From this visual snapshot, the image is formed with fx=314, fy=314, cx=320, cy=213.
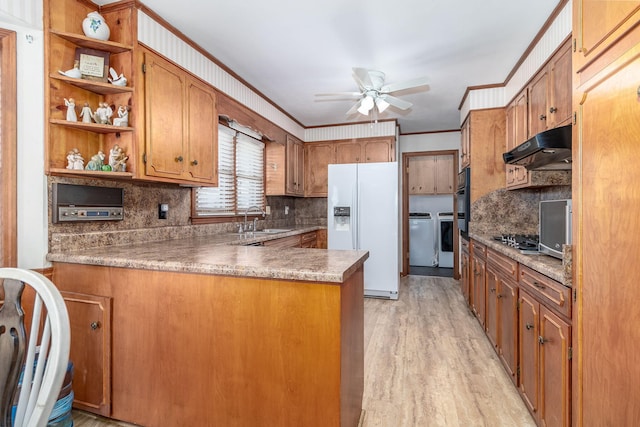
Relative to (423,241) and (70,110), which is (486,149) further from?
(70,110)

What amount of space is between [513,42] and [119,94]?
299cm

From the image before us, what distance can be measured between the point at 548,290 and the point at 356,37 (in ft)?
7.03

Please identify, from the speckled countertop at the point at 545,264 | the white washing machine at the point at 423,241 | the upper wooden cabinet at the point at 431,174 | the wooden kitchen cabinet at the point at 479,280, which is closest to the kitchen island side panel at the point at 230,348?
the speckled countertop at the point at 545,264

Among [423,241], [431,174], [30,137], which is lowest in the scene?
[423,241]

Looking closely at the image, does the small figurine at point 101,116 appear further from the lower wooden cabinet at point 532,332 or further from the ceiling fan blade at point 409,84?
the lower wooden cabinet at point 532,332

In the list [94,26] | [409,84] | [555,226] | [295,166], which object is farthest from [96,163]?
[295,166]

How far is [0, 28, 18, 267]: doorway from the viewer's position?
5.54 feet

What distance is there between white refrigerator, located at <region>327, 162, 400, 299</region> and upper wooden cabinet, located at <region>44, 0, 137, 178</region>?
2.78 metres

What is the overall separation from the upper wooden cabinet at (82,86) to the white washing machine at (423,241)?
5.58 meters

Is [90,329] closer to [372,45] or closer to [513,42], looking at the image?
[372,45]

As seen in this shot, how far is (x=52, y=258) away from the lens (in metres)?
1.78

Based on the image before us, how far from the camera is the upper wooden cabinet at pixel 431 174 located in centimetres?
594

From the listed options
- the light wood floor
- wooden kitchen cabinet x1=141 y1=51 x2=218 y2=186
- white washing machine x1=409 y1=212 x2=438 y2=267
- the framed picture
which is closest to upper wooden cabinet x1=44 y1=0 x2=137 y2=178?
the framed picture

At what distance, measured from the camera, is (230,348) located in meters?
1.44
